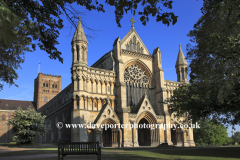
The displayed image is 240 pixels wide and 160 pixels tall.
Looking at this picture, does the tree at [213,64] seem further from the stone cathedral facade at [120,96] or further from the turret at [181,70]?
the turret at [181,70]

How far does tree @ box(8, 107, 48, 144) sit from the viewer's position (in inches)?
1249

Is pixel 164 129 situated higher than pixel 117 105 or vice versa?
pixel 117 105

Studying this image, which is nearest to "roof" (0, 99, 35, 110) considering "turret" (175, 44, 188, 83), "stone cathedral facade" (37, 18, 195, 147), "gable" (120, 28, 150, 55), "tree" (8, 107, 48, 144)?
"stone cathedral facade" (37, 18, 195, 147)

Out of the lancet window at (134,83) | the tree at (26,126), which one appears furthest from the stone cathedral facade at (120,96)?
the tree at (26,126)

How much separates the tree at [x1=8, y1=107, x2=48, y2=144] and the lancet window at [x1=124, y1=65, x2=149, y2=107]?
14716mm

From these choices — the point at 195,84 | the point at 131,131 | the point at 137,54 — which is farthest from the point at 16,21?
the point at 137,54

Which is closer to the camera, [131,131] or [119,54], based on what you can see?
[131,131]

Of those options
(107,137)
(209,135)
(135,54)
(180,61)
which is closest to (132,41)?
(135,54)

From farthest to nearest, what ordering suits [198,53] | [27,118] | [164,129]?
[164,129] → [27,118] → [198,53]

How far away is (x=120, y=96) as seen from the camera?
34.0m

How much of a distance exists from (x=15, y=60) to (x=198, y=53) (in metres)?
13.6

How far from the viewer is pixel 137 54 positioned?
38469 millimetres

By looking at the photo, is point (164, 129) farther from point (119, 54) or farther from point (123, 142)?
point (119, 54)

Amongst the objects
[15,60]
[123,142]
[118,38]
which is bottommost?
[123,142]
